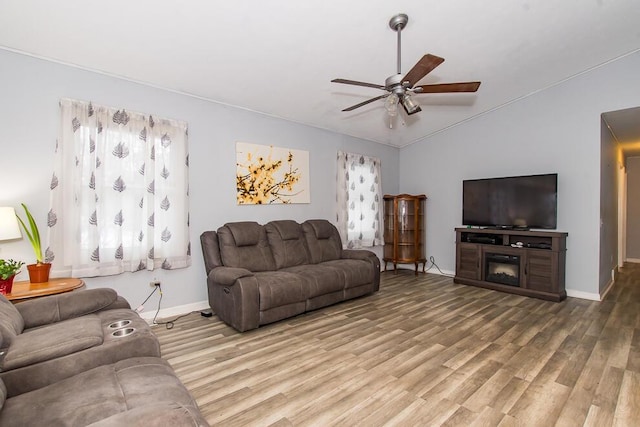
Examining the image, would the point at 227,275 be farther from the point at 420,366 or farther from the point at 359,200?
the point at 359,200

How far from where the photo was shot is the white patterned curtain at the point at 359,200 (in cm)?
521

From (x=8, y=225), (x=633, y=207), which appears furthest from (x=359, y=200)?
(x=633, y=207)

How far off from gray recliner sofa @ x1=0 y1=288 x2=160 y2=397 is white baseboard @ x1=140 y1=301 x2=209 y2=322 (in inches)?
49.0

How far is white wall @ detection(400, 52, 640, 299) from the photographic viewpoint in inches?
161

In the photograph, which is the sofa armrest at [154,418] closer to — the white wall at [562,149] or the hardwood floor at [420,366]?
the hardwood floor at [420,366]

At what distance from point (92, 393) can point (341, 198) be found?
4.27 meters

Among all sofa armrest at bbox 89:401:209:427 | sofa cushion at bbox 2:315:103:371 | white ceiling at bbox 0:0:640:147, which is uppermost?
white ceiling at bbox 0:0:640:147

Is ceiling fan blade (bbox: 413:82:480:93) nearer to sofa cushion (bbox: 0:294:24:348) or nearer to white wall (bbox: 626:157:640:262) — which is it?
sofa cushion (bbox: 0:294:24:348)

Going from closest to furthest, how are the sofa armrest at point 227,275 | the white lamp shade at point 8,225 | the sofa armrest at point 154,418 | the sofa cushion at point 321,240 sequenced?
the sofa armrest at point 154,418, the white lamp shade at point 8,225, the sofa armrest at point 227,275, the sofa cushion at point 321,240

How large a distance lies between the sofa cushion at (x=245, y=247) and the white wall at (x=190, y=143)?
28 cm

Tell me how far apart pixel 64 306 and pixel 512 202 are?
17.2ft

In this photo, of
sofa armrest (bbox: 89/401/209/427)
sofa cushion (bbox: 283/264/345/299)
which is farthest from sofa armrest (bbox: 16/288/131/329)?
sofa cushion (bbox: 283/264/345/299)

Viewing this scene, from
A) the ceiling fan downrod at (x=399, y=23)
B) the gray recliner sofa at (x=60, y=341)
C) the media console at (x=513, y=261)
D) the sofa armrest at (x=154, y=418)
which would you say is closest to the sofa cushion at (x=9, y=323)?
the gray recliner sofa at (x=60, y=341)

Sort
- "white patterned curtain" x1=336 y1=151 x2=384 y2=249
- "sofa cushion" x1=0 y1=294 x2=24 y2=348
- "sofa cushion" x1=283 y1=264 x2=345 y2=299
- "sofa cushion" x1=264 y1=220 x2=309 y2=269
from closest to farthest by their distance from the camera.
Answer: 1. "sofa cushion" x1=0 y1=294 x2=24 y2=348
2. "sofa cushion" x1=283 y1=264 x2=345 y2=299
3. "sofa cushion" x1=264 y1=220 x2=309 y2=269
4. "white patterned curtain" x1=336 y1=151 x2=384 y2=249
